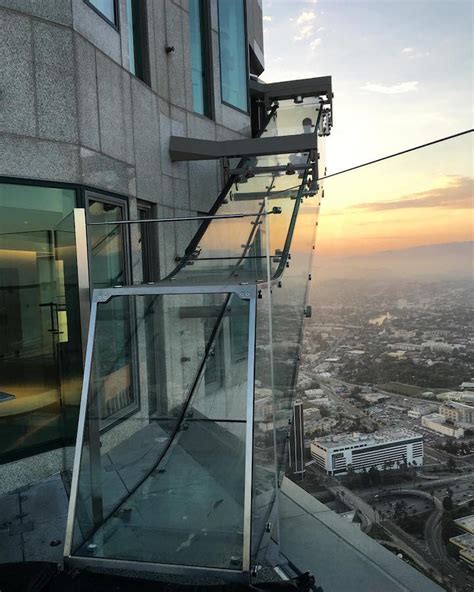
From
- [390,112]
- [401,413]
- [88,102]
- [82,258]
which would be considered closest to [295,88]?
[390,112]

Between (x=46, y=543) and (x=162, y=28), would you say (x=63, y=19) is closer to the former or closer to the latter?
(x=162, y=28)

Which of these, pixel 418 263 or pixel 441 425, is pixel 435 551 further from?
pixel 418 263

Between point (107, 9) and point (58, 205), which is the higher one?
point (107, 9)

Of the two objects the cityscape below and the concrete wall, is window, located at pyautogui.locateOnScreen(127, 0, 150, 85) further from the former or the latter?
the cityscape below

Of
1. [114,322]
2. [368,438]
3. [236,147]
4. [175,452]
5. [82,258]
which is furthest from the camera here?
[236,147]

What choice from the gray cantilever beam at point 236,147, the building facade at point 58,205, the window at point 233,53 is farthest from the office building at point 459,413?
the window at point 233,53

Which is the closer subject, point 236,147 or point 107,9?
point 107,9

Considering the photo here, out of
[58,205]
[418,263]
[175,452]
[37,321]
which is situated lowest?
[175,452]
